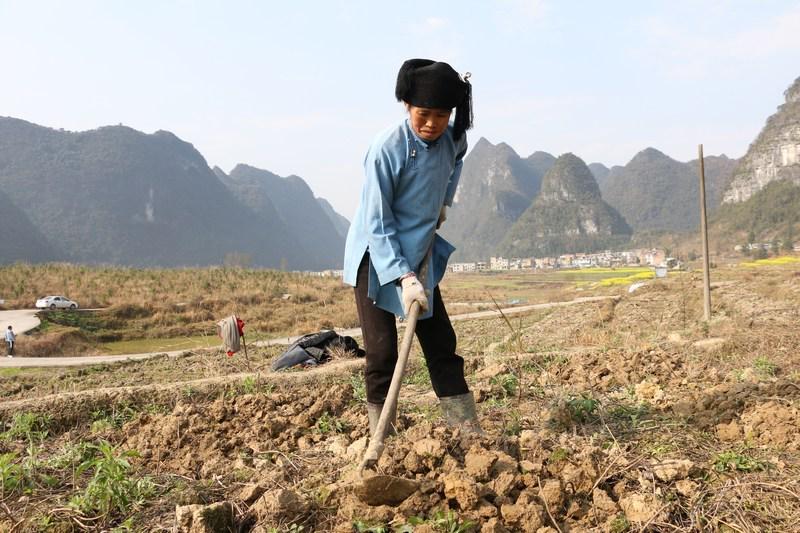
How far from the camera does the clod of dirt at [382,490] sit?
1677 millimetres

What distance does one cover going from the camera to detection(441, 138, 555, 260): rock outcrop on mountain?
117 metres

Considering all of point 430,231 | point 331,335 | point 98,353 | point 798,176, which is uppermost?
point 798,176

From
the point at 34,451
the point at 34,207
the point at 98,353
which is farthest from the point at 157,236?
the point at 34,451

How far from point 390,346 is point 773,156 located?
85.4m

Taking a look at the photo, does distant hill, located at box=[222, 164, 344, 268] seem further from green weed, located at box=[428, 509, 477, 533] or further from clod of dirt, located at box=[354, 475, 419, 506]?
green weed, located at box=[428, 509, 477, 533]

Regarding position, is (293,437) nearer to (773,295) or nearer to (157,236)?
(773,295)

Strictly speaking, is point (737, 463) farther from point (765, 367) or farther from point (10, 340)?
point (10, 340)

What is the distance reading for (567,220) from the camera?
96500mm

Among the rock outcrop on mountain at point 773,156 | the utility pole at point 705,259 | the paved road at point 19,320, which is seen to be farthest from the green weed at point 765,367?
the rock outcrop on mountain at point 773,156

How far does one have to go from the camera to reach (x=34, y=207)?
73.8 meters

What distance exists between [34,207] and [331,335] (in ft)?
265

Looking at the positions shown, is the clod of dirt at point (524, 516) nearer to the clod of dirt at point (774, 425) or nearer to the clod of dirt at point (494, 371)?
the clod of dirt at point (774, 425)

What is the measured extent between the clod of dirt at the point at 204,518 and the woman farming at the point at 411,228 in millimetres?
711

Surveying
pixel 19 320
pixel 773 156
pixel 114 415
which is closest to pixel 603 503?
pixel 114 415
